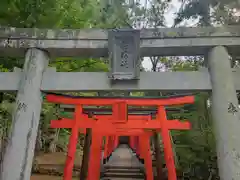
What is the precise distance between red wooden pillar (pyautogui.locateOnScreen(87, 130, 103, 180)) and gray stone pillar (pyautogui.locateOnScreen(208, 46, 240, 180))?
5.50 metres

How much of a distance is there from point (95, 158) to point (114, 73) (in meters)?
5.56

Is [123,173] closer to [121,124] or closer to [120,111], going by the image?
[121,124]

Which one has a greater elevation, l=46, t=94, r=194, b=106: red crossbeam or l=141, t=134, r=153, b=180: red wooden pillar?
l=46, t=94, r=194, b=106: red crossbeam

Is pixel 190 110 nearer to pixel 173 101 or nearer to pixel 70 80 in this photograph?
pixel 173 101

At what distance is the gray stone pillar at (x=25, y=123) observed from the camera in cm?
380

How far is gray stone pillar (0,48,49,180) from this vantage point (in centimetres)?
380

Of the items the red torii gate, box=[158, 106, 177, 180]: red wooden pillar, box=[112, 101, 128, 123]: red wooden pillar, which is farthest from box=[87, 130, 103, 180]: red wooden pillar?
box=[158, 106, 177, 180]: red wooden pillar

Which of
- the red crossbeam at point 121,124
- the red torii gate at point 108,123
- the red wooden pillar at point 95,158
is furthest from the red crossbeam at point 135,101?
the red wooden pillar at point 95,158

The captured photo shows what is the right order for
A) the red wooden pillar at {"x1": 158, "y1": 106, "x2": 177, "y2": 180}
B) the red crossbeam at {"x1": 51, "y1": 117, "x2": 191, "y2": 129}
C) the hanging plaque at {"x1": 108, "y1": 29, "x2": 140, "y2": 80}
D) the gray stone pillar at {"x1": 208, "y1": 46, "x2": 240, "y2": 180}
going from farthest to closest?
the red crossbeam at {"x1": 51, "y1": 117, "x2": 191, "y2": 129} → the red wooden pillar at {"x1": 158, "y1": 106, "x2": 177, "y2": 180} → the hanging plaque at {"x1": 108, "y1": 29, "x2": 140, "y2": 80} → the gray stone pillar at {"x1": 208, "y1": 46, "x2": 240, "y2": 180}

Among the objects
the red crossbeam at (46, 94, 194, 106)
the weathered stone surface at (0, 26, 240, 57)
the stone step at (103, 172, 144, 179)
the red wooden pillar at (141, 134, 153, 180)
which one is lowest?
the stone step at (103, 172, 144, 179)

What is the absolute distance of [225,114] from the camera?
383cm

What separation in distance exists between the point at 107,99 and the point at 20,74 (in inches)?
100

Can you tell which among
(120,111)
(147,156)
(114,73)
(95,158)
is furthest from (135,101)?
(147,156)

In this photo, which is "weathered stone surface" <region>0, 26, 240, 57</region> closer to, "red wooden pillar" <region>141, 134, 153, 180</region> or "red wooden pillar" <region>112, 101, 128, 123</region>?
"red wooden pillar" <region>112, 101, 128, 123</region>
